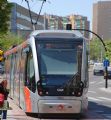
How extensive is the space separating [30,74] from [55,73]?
987 mm

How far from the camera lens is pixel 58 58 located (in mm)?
20406

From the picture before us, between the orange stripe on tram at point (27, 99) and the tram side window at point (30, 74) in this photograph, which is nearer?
→ the tram side window at point (30, 74)

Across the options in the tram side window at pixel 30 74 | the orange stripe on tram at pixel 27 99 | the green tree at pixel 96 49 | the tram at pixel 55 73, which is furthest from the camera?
the green tree at pixel 96 49

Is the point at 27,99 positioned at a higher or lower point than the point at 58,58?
lower

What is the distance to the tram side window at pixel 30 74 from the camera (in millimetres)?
19948

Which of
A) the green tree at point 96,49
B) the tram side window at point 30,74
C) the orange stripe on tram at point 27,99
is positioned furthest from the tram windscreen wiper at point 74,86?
the green tree at point 96,49

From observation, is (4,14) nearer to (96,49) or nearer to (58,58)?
(58,58)

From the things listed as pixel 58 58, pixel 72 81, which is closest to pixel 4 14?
pixel 58 58

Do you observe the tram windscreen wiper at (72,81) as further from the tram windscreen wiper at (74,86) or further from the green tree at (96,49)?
the green tree at (96,49)

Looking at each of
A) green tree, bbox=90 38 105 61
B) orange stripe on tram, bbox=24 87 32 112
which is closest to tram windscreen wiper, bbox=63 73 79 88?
orange stripe on tram, bbox=24 87 32 112

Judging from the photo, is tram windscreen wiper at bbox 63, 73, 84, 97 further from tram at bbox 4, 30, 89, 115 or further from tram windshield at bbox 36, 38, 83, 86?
tram windshield at bbox 36, 38, 83, 86

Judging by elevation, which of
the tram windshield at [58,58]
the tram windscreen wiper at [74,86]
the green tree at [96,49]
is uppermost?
the tram windshield at [58,58]

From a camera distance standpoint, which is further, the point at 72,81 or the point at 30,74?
the point at 30,74

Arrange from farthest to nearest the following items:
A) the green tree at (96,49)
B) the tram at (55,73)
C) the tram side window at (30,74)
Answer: the green tree at (96,49) < the tram side window at (30,74) < the tram at (55,73)
